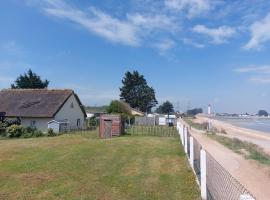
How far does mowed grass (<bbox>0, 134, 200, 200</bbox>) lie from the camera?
403 inches

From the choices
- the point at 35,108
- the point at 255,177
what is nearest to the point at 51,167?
the point at 255,177

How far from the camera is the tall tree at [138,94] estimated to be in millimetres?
105250

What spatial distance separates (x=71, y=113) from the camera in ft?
144

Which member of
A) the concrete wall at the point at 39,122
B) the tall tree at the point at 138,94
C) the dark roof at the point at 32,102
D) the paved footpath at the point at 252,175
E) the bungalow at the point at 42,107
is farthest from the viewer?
the tall tree at the point at 138,94

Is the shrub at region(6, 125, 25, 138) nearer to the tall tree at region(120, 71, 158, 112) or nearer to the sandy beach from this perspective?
the sandy beach

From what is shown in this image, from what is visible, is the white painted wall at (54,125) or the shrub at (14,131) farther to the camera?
the white painted wall at (54,125)

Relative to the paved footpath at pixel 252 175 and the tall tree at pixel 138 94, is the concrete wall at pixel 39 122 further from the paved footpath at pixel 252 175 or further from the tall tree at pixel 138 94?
the tall tree at pixel 138 94

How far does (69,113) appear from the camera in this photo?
43219 mm

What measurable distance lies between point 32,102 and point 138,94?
6530 centimetres

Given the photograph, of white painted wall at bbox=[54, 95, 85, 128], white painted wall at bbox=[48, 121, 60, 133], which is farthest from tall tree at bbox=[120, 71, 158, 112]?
white painted wall at bbox=[48, 121, 60, 133]

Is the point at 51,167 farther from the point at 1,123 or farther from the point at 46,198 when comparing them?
the point at 1,123

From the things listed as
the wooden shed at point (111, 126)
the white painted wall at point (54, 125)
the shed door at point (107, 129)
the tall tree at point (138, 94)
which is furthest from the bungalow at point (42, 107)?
the tall tree at point (138, 94)

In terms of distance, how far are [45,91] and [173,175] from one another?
33885 mm

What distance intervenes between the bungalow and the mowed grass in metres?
19.7
